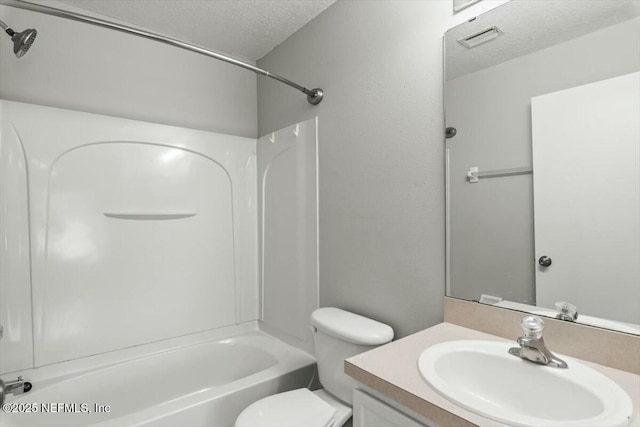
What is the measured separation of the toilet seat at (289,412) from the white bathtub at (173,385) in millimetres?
253

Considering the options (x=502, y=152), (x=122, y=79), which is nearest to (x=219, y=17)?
(x=122, y=79)

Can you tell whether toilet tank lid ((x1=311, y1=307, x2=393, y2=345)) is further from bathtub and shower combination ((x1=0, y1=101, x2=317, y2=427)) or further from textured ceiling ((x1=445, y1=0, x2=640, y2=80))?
textured ceiling ((x1=445, y1=0, x2=640, y2=80))

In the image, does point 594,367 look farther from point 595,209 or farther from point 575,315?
point 595,209

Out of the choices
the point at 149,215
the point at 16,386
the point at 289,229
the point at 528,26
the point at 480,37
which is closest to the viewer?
the point at 528,26

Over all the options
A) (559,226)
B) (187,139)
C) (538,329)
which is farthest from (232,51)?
(538,329)

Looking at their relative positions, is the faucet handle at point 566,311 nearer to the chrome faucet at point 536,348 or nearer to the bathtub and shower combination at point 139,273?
the chrome faucet at point 536,348

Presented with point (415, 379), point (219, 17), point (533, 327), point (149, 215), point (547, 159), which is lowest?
point (415, 379)

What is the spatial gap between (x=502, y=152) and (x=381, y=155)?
1.73 ft

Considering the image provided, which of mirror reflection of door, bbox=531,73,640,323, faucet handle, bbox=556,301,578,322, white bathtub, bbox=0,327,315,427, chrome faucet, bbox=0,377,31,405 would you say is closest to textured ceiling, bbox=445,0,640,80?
mirror reflection of door, bbox=531,73,640,323

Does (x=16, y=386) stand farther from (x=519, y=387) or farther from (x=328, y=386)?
(x=519, y=387)

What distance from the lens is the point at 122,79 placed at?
196 centimetres

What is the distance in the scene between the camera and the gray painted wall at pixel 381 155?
1.34 m

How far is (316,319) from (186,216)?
114cm

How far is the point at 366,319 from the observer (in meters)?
1.53
